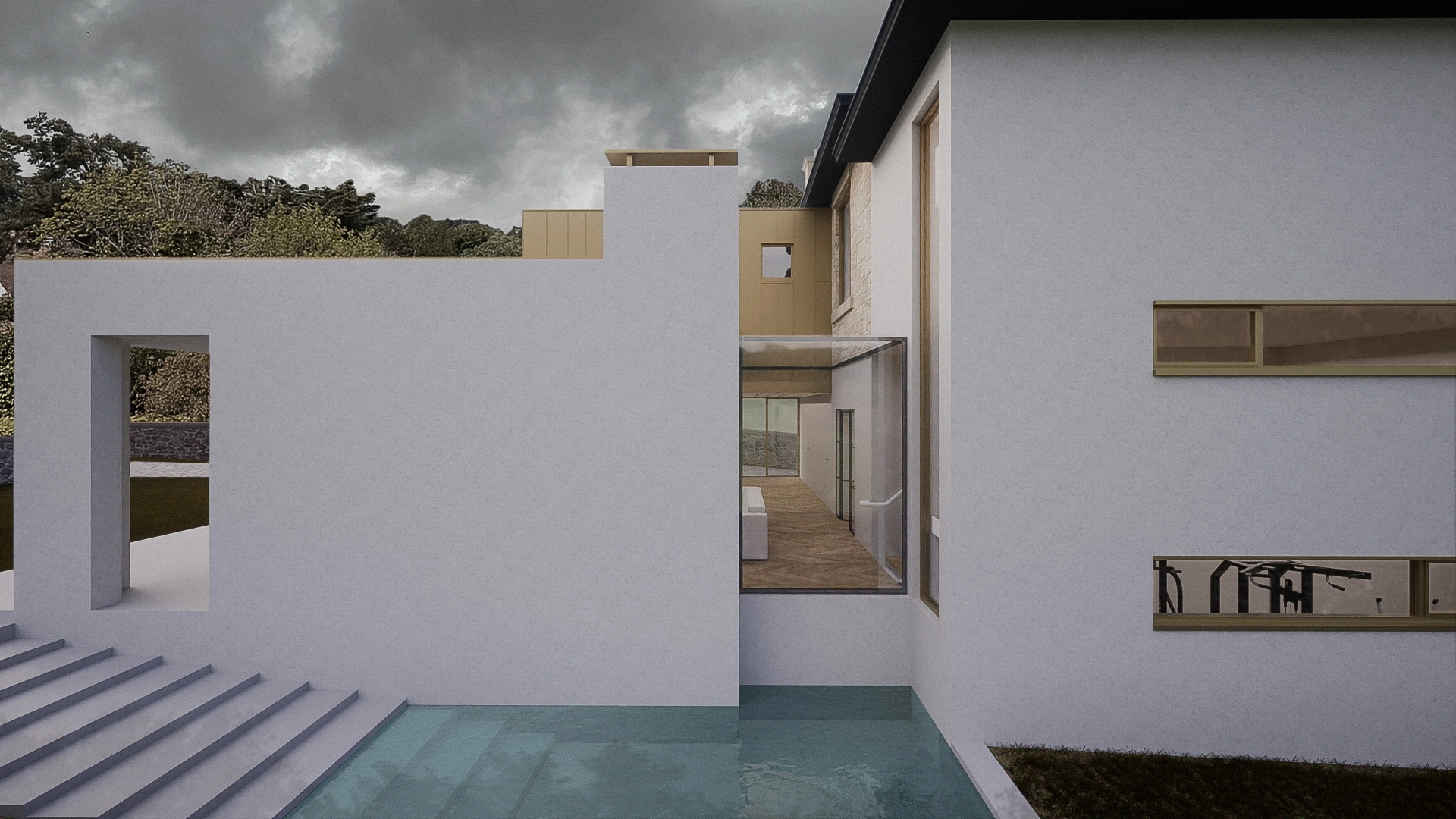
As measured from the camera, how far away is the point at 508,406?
23.4 feet

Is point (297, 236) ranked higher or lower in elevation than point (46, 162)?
lower

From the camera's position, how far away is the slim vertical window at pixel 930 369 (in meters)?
7.02

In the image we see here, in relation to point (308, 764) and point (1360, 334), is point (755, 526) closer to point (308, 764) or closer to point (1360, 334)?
point (308, 764)

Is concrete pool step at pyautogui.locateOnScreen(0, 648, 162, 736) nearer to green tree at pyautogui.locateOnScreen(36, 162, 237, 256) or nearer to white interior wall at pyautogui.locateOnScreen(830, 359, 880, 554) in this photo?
white interior wall at pyautogui.locateOnScreen(830, 359, 880, 554)

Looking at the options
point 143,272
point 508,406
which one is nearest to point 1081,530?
point 508,406

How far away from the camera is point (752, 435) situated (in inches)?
303

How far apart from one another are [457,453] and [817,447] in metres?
3.85

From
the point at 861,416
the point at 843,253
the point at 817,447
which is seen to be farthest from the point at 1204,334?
the point at 843,253

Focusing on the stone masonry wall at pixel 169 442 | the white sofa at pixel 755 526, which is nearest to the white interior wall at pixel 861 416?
the white sofa at pixel 755 526

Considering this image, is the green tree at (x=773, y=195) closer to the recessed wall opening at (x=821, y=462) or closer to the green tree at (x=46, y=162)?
the green tree at (x=46, y=162)

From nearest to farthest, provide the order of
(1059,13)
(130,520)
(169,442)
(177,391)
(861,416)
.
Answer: (1059,13), (861,416), (130,520), (169,442), (177,391)

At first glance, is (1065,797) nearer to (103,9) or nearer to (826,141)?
(826,141)

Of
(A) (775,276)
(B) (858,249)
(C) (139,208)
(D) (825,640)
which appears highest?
(C) (139,208)

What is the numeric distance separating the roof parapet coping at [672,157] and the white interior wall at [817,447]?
2.79 m
